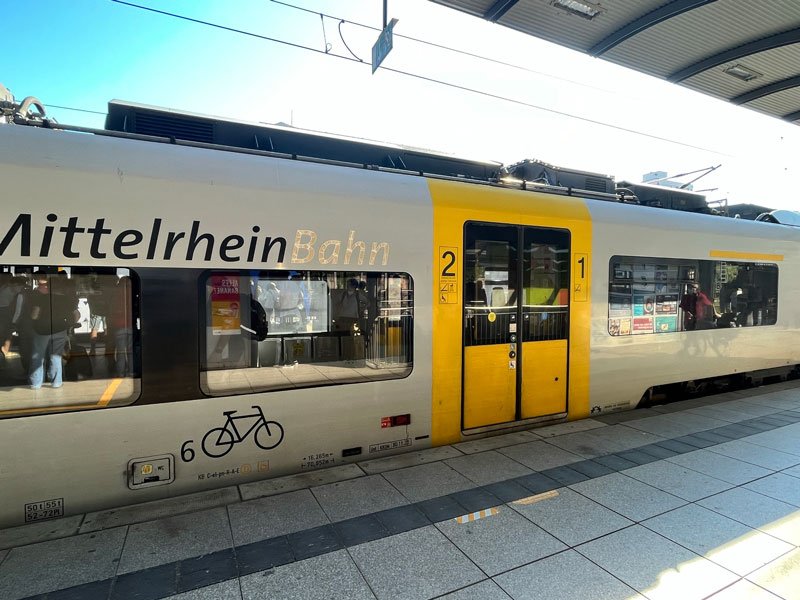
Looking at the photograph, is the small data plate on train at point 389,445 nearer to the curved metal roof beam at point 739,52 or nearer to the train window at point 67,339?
the train window at point 67,339

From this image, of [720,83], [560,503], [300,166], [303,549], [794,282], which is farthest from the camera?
[794,282]

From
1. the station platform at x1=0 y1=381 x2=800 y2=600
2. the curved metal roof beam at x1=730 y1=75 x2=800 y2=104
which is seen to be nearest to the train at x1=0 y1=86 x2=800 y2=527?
the station platform at x1=0 y1=381 x2=800 y2=600

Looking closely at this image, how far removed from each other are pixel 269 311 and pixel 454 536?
230 centimetres

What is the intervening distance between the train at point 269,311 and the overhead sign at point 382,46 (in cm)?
170

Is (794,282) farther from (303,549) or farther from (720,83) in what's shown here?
(303,549)

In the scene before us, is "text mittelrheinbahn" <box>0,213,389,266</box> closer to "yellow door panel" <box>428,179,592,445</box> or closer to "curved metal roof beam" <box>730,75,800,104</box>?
"yellow door panel" <box>428,179,592,445</box>

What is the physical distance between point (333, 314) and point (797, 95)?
9.30m

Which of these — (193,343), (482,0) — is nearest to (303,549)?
(193,343)

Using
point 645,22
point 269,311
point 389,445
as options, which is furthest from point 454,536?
point 645,22

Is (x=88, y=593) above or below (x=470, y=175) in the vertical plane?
below

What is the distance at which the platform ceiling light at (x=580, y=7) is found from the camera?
559 centimetres

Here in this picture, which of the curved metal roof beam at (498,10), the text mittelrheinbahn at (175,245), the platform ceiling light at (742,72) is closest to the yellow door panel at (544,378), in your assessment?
the text mittelrheinbahn at (175,245)

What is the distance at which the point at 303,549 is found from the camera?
9.91 feet

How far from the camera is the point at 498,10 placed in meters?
5.58
